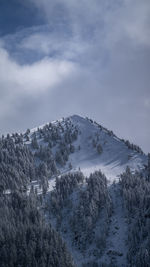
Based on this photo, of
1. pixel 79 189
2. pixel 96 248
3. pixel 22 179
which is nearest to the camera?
pixel 96 248

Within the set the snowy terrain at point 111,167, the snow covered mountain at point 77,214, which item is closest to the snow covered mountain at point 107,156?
the snowy terrain at point 111,167

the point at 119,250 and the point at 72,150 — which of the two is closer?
the point at 119,250

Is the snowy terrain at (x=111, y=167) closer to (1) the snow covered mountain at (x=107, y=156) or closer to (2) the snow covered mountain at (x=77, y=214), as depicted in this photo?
(1) the snow covered mountain at (x=107, y=156)

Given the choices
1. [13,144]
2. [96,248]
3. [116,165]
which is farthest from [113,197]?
[13,144]

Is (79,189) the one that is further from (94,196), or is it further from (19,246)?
(19,246)

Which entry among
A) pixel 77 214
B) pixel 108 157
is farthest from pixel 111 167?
pixel 77 214

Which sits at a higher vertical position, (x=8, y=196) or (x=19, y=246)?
(x=8, y=196)

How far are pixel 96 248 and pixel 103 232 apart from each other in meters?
7.11

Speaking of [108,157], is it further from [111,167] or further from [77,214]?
[77,214]

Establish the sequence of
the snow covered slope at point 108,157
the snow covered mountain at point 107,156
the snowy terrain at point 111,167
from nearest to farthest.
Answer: the snowy terrain at point 111,167 < the snow covered slope at point 108,157 < the snow covered mountain at point 107,156

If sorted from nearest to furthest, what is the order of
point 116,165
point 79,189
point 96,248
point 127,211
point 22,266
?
point 22,266, point 96,248, point 127,211, point 79,189, point 116,165

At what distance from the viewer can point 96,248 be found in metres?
90.1

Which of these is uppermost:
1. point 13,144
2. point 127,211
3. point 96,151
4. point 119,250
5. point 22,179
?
point 13,144

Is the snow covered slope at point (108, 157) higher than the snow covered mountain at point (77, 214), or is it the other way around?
the snow covered slope at point (108, 157)
